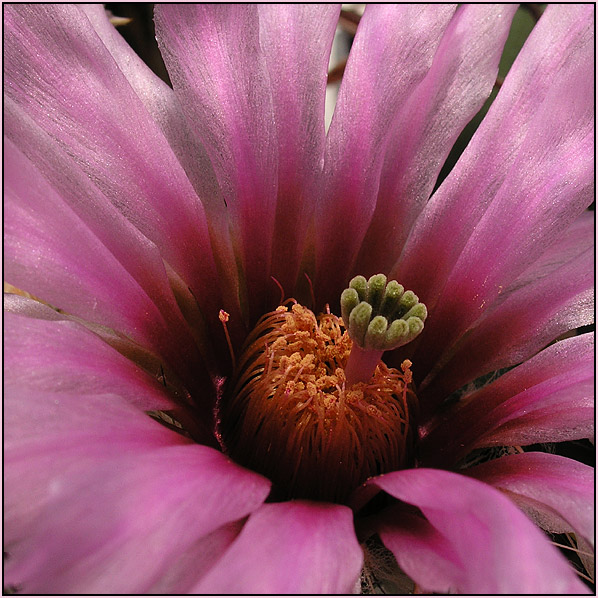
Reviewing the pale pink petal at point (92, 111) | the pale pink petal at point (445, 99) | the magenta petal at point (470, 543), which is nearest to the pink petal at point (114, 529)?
the magenta petal at point (470, 543)

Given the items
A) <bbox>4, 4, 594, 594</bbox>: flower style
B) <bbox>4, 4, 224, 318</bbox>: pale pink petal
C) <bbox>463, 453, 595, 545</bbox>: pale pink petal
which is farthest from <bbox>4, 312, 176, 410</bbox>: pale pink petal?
<bbox>463, 453, 595, 545</bbox>: pale pink petal

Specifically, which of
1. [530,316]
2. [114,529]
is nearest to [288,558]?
[114,529]

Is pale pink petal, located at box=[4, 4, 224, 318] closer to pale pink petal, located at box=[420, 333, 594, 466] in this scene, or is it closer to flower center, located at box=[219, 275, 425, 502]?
flower center, located at box=[219, 275, 425, 502]

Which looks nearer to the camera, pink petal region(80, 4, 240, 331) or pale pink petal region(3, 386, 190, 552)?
pale pink petal region(3, 386, 190, 552)

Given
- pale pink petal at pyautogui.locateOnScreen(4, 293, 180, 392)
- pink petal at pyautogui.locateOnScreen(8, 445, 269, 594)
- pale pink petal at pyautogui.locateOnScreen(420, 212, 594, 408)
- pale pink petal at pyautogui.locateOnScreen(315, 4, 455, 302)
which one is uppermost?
pale pink petal at pyautogui.locateOnScreen(315, 4, 455, 302)

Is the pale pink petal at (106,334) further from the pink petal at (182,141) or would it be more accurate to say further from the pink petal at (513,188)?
the pink petal at (513,188)

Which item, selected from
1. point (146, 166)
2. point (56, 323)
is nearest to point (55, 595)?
point (56, 323)
